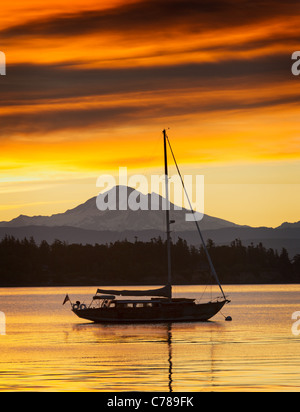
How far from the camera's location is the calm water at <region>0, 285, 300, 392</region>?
51.9 metres

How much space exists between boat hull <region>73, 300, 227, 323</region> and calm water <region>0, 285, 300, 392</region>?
175 cm

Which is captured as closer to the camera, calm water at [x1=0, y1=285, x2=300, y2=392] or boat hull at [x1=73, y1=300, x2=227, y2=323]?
calm water at [x1=0, y1=285, x2=300, y2=392]

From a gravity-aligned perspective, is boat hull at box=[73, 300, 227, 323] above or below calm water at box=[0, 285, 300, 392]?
above

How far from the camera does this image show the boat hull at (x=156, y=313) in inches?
4112

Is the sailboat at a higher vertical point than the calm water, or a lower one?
higher

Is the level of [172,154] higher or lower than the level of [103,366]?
higher

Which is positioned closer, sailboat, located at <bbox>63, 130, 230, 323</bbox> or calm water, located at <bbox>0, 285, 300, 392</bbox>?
calm water, located at <bbox>0, 285, 300, 392</bbox>

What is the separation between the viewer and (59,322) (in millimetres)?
136125

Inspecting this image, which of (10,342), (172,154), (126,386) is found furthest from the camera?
(172,154)
